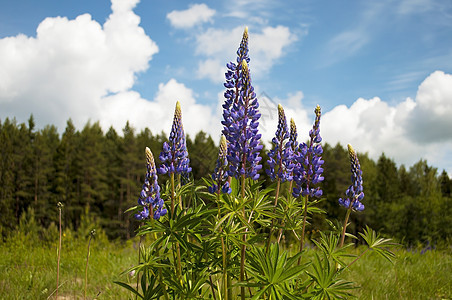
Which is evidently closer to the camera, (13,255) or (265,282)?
(265,282)

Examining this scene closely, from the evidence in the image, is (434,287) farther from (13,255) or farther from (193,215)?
(13,255)

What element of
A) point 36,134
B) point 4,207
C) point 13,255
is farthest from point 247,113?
point 36,134

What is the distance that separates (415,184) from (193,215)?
5473 centimetres

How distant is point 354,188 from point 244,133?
144cm

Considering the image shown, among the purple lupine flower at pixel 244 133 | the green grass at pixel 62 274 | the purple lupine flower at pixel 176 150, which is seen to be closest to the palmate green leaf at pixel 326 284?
the purple lupine flower at pixel 244 133

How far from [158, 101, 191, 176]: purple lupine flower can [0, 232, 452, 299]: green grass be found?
2.75 meters

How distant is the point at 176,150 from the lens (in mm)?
3205

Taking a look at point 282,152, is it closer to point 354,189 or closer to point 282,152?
point 282,152

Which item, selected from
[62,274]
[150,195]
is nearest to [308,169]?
[150,195]

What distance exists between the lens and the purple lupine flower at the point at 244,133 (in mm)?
3014

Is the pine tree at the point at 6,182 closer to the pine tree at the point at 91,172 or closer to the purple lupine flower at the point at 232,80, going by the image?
the pine tree at the point at 91,172

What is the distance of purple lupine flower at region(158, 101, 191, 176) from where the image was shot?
316 centimetres

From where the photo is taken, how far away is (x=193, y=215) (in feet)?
10.1

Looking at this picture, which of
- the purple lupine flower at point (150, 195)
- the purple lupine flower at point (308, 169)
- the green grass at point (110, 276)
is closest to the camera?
the purple lupine flower at point (150, 195)
